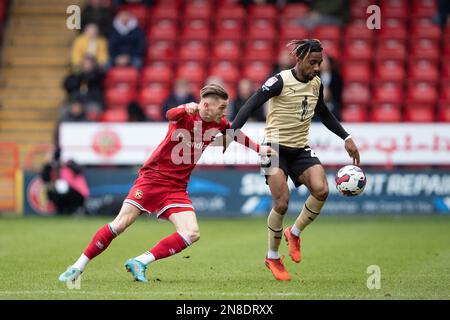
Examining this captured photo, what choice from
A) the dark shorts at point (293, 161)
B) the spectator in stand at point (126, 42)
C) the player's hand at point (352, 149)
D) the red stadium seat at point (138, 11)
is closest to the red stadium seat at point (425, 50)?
the spectator in stand at point (126, 42)

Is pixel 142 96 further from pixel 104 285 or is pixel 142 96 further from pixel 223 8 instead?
pixel 104 285

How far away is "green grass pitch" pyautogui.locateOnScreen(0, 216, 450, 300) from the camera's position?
8547mm

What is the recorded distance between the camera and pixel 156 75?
2073cm

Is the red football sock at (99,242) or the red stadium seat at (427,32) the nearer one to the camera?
the red football sock at (99,242)

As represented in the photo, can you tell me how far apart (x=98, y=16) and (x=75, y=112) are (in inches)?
136

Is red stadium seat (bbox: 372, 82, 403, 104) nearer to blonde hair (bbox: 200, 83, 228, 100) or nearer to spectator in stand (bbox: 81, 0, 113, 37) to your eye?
spectator in stand (bbox: 81, 0, 113, 37)

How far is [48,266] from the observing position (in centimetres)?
1063

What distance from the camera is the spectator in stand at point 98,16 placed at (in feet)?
68.9

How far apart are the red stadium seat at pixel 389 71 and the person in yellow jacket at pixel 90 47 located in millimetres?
5890

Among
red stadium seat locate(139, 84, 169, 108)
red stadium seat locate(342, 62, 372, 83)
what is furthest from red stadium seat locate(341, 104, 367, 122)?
red stadium seat locate(139, 84, 169, 108)

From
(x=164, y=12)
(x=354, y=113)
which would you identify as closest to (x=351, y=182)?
(x=354, y=113)

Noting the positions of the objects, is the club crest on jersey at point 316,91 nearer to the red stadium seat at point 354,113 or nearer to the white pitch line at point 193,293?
the white pitch line at point 193,293

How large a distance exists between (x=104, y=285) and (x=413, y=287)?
2897 mm

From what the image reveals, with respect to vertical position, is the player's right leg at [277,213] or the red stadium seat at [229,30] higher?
the red stadium seat at [229,30]
